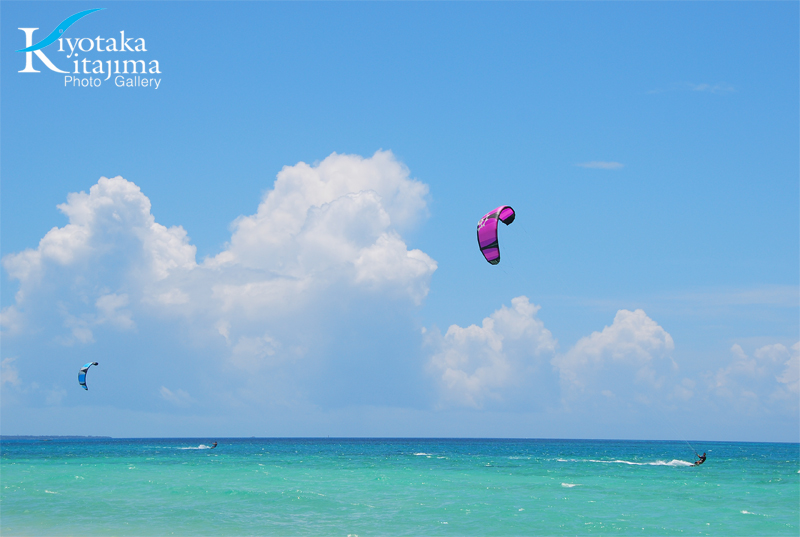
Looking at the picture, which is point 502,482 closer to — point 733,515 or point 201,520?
point 733,515

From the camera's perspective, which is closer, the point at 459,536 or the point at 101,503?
the point at 459,536

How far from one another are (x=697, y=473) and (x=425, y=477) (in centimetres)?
1942

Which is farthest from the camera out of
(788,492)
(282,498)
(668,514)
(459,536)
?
(788,492)

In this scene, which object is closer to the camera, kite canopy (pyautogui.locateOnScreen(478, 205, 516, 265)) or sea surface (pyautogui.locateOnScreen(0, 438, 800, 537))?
kite canopy (pyautogui.locateOnScreen(478, 205, 516, 265))

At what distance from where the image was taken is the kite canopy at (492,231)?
786 inches

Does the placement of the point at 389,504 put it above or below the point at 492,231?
below

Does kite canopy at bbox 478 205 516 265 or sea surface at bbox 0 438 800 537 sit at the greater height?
kite canopy at bbox 478 205 516 265

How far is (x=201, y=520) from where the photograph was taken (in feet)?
73.9

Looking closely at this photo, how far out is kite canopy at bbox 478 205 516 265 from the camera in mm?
19953

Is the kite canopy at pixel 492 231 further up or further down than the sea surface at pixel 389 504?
further up

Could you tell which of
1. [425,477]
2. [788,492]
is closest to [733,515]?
[788,492]

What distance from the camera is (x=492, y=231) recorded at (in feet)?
66.2

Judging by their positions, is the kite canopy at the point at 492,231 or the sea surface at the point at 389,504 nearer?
the kite canopy at the point at 492,231

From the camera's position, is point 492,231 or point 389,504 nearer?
point 492,231
